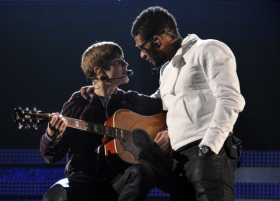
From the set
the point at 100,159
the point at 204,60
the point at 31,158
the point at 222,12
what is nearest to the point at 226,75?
the point at 204,60

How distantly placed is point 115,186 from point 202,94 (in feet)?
3.04

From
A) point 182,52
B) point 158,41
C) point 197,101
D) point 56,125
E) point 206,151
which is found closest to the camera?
point 206,151

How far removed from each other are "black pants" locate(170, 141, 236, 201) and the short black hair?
72 cm

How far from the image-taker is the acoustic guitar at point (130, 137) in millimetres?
3420

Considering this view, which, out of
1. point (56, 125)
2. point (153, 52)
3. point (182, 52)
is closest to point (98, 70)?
point (56, 125)

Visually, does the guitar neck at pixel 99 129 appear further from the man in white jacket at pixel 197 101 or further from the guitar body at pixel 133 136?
the man in white jacket at pixel 197 101

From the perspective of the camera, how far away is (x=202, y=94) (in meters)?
2.76

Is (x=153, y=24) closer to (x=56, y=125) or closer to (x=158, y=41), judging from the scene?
(x=158, y=41)

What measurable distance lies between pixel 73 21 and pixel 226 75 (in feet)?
7.71

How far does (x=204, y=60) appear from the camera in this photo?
2.74m

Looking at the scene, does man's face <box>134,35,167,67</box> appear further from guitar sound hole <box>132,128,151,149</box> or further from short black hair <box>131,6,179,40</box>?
guitar sound hole <box>132,128,151,149</box>

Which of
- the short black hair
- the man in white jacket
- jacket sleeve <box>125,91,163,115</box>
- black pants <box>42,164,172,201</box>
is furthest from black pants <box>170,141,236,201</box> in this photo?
jacket sleeve <box>125,91,163,115</box>

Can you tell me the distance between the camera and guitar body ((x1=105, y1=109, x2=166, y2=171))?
3.43 m

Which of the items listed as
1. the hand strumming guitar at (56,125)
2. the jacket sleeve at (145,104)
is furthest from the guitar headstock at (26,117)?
the jacket sleeve at (145,104)
